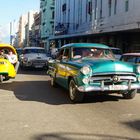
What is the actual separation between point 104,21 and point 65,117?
4009 cm

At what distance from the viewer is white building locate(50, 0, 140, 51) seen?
130 feet

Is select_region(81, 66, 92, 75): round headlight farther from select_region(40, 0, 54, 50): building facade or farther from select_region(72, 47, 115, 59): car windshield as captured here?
select_region(40, 0, 54, 50): building facade

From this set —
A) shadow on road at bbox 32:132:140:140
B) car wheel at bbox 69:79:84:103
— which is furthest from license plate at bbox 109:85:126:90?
shadow on road at bbox 32:132:140:140

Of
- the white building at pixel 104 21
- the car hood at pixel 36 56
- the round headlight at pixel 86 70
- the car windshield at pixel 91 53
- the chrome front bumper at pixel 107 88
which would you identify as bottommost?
the chrome front bumper at pixel 107 88

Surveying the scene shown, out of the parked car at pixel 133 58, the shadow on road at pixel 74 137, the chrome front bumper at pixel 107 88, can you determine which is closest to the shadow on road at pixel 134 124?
the shadow on road at pixel 74 137

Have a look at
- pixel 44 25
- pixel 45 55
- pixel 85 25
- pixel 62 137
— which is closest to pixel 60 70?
pixel 62 137

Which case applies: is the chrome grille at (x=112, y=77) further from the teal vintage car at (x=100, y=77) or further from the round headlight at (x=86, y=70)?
the round headlight at (x=86, y=70)

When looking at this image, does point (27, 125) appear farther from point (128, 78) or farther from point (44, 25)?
point (44, 25)

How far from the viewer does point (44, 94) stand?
1384cm

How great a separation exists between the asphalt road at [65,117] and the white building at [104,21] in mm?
21495

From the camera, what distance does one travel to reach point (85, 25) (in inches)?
2317

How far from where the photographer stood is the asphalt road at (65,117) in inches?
313

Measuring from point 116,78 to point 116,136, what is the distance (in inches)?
155

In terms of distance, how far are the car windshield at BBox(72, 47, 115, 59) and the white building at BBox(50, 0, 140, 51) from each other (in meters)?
19.8
